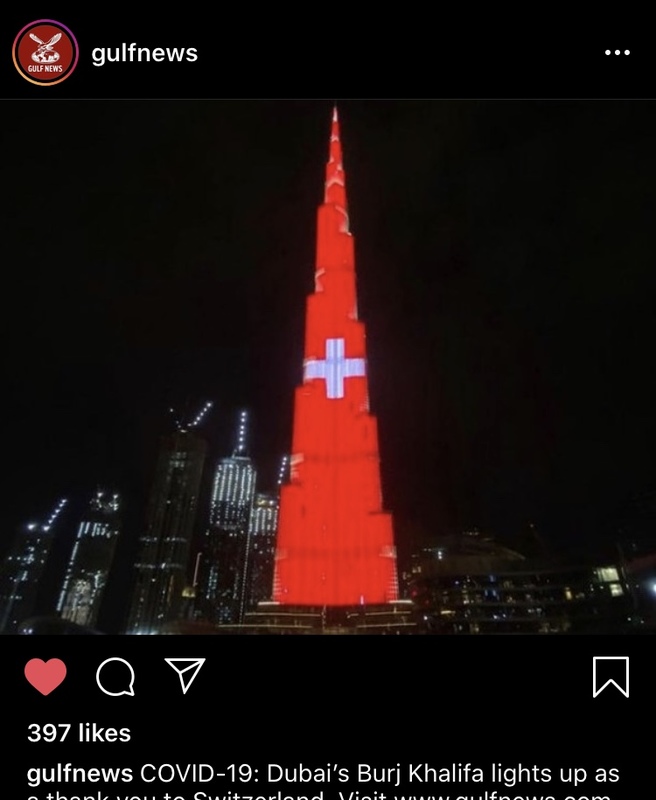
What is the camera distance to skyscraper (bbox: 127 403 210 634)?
2376 inches

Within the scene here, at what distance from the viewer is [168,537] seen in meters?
61.1

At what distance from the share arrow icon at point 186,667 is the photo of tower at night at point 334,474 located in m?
27.4

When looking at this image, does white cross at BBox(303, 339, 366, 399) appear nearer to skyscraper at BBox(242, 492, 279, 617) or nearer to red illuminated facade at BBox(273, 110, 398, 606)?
red illuminated facade at BBox(273, 110, 398, 606)

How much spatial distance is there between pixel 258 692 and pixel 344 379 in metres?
30.9

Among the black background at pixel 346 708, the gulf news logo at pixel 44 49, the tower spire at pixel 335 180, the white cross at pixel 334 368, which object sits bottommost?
the black background at pixel 346 708

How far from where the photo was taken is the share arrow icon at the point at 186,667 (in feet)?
7.84

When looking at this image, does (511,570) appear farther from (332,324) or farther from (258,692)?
(258,692)

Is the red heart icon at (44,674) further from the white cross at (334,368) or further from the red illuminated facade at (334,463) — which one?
the white cross at (334,368)

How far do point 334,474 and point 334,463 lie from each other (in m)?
0.72

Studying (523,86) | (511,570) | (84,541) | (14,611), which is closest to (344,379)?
(511,570)

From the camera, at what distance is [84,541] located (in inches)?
2719

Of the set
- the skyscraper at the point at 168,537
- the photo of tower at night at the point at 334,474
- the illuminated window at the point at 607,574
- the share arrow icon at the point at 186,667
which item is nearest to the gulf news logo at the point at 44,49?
the share arrow icon at the point at 186,667

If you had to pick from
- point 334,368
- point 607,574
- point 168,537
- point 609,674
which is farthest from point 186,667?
point 168,537

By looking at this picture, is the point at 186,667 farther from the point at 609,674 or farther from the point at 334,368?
the point at 334,368
